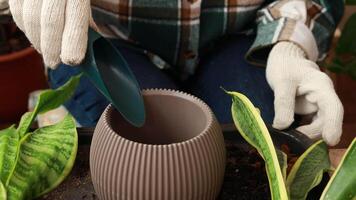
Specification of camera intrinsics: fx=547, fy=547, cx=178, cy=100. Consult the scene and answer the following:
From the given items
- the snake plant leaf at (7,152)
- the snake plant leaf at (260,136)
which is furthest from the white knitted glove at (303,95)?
the snake plant leaf at (7,152)

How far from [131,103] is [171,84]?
0.92 feet

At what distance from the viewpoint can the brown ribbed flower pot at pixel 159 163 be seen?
404mm

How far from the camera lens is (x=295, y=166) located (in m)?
0.47

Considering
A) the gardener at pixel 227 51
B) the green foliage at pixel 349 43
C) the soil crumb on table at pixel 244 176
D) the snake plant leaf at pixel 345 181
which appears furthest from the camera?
the green foliage at pixel 349 43

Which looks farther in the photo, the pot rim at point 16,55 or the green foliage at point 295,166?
the pot rim at point 16,55

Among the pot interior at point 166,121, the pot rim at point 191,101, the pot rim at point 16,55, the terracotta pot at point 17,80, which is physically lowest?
the terracotta pot at point 17,80

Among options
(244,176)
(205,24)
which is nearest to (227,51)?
(205,24)

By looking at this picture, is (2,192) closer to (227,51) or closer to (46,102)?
(46,102)

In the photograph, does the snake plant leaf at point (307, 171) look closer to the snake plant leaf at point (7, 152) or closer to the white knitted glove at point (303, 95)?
the white knitted glove at point (303, 95)

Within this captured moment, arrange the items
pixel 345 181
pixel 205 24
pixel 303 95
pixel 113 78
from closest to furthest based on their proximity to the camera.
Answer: pixel 345 181 < pixel 113 78 < pixel 303 95 < pixel 205 24

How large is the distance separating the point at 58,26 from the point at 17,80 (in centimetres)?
54

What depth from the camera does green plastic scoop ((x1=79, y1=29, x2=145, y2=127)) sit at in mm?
455

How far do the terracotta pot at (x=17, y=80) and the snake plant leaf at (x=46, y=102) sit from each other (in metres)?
0.47

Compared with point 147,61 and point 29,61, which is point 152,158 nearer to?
point 147,61
